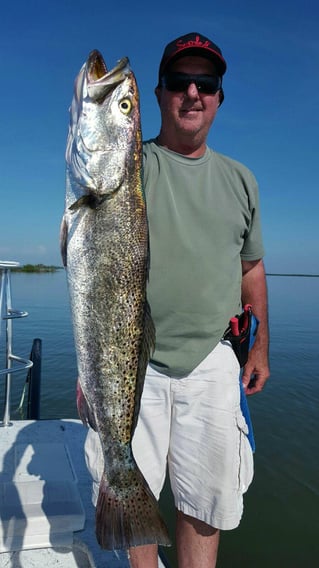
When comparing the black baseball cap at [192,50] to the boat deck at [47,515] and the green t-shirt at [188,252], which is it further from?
the boat deck at [47,515]

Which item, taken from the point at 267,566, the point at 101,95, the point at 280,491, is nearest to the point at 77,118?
the point at 101,95

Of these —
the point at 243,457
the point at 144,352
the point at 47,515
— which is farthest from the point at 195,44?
the point at 47,515

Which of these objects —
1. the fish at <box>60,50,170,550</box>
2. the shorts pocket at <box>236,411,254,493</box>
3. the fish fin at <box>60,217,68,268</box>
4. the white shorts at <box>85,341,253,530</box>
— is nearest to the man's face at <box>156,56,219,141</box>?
the fish at <box>60,50,170,550</box>

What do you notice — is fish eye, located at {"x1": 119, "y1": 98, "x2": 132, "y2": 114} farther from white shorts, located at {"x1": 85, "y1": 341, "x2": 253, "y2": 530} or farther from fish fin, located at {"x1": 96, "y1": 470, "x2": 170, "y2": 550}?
fish fin, located at {"x1": 96, "y1": 470, "x2": 170, "y2": 550}

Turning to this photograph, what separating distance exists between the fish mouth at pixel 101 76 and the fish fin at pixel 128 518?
2009mm

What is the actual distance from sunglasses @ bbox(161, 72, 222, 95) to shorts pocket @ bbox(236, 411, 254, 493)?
2.04 m

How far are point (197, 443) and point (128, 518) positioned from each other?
61cm

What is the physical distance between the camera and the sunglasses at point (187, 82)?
108 inches

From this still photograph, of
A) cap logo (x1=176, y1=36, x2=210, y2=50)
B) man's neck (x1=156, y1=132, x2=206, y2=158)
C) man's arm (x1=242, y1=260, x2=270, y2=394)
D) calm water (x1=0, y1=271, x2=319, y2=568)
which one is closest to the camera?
cap logo (x1=176, y1=36, x2=210, y2=50)

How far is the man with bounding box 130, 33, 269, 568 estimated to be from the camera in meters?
2.71

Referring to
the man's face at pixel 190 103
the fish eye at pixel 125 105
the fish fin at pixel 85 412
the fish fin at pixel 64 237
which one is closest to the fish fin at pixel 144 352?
the fish fin at pixel 85 412

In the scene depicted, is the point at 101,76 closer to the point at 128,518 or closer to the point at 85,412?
the point at 85,412

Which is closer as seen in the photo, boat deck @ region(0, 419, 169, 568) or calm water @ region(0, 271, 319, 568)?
boat deck @ region(0, 419, 169, 568)

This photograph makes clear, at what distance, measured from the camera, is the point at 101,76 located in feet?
7.47
